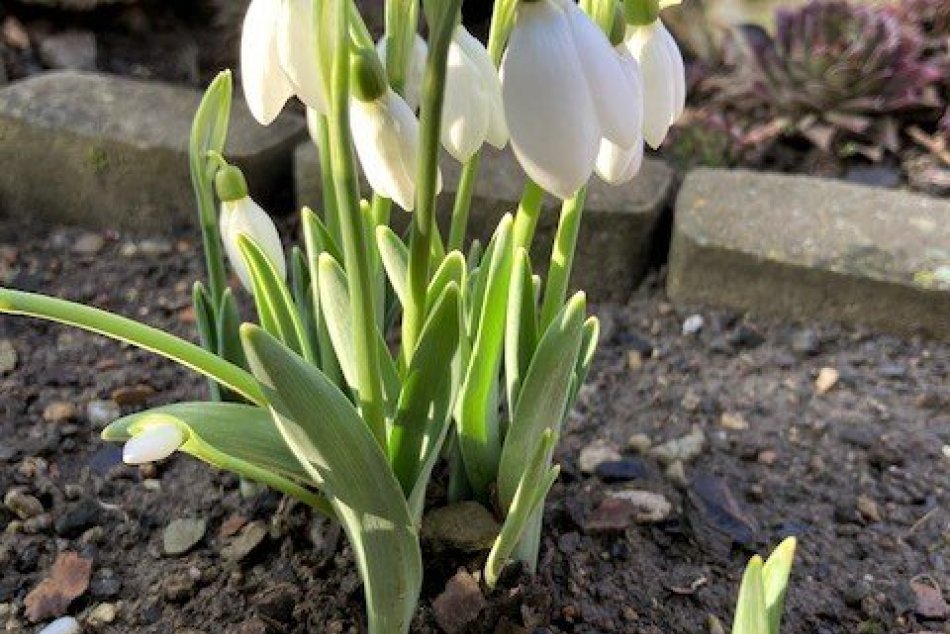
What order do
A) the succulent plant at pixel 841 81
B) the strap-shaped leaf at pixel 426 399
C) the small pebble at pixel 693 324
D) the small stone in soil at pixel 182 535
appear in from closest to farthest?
the strap-shaped leaf at pixel 426 399, the small stone in soil at pixel 182 535, the small pebble at pixel 693 324, the succulent plant at pixel 841 81

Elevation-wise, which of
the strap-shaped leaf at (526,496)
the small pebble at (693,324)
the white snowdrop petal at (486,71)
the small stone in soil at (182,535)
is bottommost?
the small pebble at (693,324)

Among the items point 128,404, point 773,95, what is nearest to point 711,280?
point 773,95

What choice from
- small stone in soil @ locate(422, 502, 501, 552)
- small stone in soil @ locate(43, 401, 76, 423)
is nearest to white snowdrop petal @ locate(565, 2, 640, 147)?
small stone in soil @ locate(422, 502, 501, 552)

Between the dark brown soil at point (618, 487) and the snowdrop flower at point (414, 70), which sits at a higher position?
the snowdrop flower at point (414, 70)

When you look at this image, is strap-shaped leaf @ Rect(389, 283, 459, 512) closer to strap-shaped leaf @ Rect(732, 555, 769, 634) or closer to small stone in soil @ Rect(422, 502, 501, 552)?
small stone in soil @ Rect(422, 502, 501, 552)

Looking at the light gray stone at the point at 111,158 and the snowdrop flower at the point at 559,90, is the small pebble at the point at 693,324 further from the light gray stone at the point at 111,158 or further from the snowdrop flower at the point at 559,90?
the snowdrop flower at the point at 559,90

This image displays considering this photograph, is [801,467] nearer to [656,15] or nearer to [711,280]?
[711,280]

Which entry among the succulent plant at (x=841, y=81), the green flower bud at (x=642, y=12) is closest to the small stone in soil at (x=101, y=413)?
the green flower bud at (x=642, y=12)
